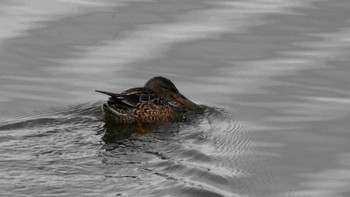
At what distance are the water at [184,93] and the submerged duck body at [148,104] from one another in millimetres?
209

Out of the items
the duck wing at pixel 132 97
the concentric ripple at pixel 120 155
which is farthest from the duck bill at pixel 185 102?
the duck wing at pixel 132 97

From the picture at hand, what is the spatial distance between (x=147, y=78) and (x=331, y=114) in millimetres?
2590

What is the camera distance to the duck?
11711 millimetres

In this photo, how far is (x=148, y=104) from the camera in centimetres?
1223

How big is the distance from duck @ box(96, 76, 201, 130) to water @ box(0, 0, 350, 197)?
21 centimetres

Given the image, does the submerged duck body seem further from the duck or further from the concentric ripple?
the concentric ripple

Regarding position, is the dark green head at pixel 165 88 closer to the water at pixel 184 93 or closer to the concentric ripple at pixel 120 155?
the water at pixel 184 93

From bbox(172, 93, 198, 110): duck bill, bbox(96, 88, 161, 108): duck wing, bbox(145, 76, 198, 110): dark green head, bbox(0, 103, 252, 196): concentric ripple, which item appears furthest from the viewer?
bbox(145, 76, 198, 110): dark green head

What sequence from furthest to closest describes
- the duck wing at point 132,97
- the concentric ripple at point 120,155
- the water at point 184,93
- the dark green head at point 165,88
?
the dark green head at point 165,88 < the duck wing at point 132,97 < the water at point 184,93 < the concentric ripple at point 120,155

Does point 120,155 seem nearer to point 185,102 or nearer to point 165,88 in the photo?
point 185,102

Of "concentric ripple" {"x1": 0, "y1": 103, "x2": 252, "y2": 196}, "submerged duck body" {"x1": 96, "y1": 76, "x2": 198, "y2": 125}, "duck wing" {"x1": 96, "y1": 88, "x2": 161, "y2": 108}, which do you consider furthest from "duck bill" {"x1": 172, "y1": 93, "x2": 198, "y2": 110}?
"duck wing" {"x1": 96, "y1": 88, "x2": 161, "y2": 108}

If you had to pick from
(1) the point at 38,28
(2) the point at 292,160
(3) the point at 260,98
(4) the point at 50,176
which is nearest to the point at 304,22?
(3) the point at 260,98

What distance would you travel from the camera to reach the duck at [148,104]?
11711 millimetres

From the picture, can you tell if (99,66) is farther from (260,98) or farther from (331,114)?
(331,114)
